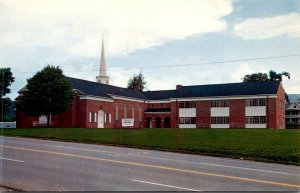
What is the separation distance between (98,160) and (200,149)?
32.2 feet

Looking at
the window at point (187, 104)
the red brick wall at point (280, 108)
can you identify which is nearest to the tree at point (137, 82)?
the window at point (187, 104)

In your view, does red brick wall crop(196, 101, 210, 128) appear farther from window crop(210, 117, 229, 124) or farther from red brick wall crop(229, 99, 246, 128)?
red brick wall crop(229, 99, 246, 128)

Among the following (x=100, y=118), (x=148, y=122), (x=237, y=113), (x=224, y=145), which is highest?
(x=237, y=113)

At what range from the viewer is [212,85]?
74.4 metres

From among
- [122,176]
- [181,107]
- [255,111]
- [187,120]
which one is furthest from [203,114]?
[122,176]

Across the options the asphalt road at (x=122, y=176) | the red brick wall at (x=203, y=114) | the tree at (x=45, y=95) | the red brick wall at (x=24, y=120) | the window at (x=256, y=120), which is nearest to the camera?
the asphalt road at (x=122, y=176)

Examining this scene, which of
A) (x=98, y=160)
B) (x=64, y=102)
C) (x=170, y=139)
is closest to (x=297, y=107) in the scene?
(x=64, y=102)

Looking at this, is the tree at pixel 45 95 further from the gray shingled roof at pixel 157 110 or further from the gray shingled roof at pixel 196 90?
the gray shingled roof at pixel 157 110

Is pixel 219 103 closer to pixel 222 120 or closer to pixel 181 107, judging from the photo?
pixel 222 120

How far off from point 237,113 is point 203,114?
6.48m

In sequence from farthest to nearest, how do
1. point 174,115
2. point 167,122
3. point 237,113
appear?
point 167,122, point 174,115, point 237,113

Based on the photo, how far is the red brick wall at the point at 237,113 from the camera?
6694 centimetres

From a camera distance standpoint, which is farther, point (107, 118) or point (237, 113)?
point (237, 113)

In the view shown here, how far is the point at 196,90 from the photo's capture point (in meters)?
74.4
